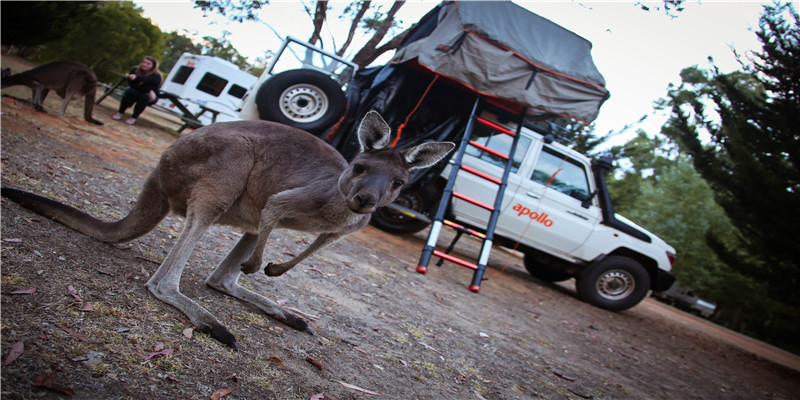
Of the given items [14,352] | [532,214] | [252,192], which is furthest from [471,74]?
[14,352]

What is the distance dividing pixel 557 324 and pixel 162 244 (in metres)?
4.32

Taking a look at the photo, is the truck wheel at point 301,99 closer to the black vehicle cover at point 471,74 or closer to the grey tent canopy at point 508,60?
the black vehicle cover at point 471,74

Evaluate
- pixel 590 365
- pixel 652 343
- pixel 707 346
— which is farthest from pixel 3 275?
pixel 707 346

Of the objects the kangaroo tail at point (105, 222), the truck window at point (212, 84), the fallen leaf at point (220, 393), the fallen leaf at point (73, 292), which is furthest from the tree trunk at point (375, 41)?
the fallen leaf at point (220, 393)

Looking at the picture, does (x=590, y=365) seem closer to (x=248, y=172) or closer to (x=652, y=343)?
(x=652, y=343)

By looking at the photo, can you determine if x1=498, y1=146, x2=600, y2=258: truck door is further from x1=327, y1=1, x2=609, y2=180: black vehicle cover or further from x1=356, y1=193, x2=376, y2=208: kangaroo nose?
x1=356, y1=193, x2=376, y2=208: kangaroo nose

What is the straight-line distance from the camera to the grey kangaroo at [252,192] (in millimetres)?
2670

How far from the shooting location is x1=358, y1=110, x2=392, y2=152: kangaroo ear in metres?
2.95

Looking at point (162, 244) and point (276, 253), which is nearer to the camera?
point (162, 244)

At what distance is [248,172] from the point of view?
2.82 meters

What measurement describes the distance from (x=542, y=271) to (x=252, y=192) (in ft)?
25.4

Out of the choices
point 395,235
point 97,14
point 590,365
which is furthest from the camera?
point 97,14

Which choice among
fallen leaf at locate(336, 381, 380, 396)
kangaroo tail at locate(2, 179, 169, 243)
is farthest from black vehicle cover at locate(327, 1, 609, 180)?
fallen leaf at locate(336, 381, 380, 396)

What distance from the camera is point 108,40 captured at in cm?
2039
